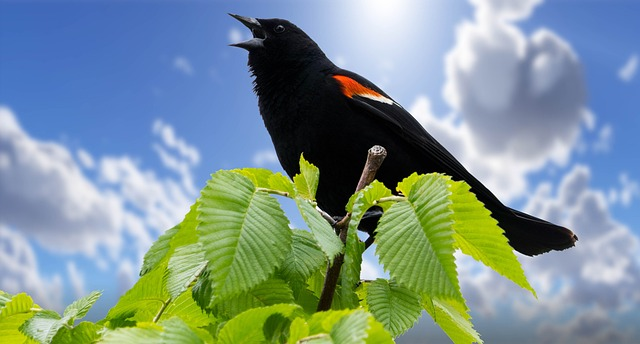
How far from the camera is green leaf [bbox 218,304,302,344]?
3.68ft

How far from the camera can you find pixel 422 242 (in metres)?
1.23

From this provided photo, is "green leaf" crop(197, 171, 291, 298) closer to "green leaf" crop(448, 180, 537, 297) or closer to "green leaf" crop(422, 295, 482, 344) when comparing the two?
"green leaf" crop(448, 180, 537, 297)

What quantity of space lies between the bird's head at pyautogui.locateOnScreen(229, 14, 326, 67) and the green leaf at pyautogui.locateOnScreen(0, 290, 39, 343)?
2.83m

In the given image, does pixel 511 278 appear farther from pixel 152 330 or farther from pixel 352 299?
pixel 152 330

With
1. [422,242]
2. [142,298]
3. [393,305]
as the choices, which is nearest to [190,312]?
[142,298]

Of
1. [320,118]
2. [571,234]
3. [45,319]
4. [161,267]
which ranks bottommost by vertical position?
[45,319]

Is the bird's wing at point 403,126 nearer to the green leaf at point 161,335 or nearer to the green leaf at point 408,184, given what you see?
the green leaf at point 408,184

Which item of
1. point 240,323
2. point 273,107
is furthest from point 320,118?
point 240,323

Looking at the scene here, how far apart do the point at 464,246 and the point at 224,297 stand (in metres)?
0.60

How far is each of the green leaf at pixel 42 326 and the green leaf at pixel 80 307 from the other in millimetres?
25

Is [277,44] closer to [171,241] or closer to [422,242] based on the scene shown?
[171,241]

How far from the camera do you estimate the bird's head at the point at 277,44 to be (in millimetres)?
4145

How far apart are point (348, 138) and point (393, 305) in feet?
7.24

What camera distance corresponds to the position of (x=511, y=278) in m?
1.29
